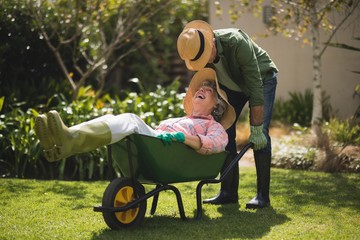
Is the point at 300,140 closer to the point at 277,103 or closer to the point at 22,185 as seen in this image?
the point at 277,103

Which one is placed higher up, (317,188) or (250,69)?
(250,69)

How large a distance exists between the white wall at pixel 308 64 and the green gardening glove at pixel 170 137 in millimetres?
5107

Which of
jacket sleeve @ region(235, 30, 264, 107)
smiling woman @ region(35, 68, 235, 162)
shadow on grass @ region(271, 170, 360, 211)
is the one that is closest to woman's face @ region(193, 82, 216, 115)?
smiling woman @ region(35, 68, 235, 162)

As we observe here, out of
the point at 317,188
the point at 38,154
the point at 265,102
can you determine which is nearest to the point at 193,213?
the point at 265,102

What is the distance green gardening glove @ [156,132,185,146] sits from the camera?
3.89 metres

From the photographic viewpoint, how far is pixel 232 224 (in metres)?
4.16

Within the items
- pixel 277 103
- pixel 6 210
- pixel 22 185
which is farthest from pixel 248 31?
pixel 6 210

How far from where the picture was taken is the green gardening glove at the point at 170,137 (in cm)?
389

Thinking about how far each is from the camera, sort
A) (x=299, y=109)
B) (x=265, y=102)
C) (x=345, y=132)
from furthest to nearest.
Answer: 1. (x=299, y=109)
2. (x=345, y=132)
3. (x=265, y=102)

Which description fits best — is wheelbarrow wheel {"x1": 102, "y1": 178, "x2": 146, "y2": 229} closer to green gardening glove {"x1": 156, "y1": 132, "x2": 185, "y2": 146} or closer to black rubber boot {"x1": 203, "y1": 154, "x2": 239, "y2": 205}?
green gardening glove {"x1": 156, "y1": 132, "x2": 185, "y2": 146}

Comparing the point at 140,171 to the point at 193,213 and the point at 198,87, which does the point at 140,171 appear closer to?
the point at 193,213

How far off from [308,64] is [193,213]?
5721 mm

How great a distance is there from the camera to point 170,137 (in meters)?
3.90

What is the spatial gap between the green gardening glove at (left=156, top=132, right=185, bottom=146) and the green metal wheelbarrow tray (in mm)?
31
